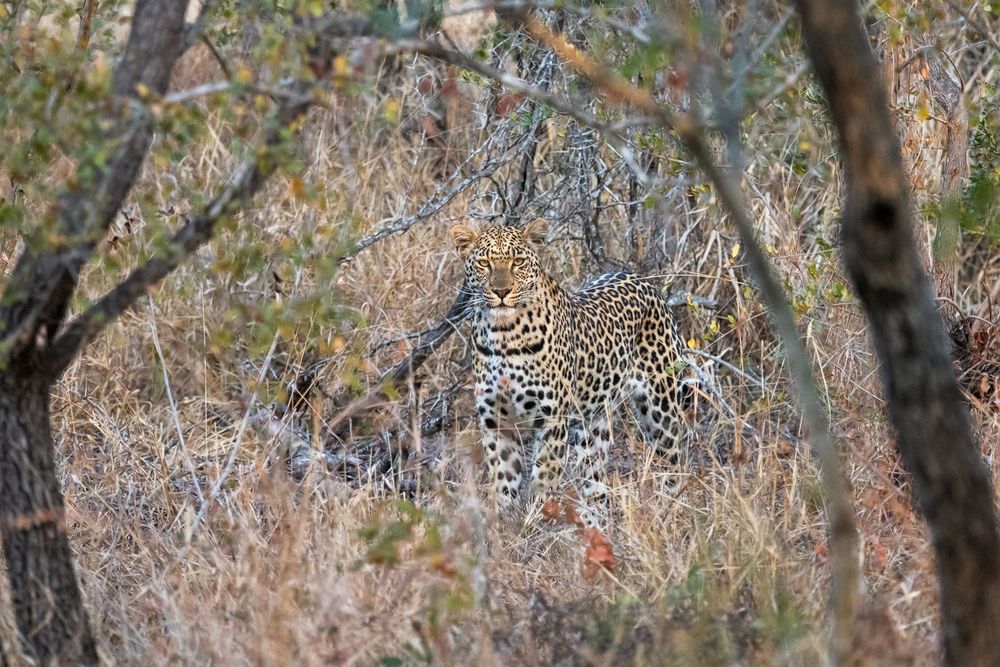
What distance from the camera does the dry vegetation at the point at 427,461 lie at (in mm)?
3707

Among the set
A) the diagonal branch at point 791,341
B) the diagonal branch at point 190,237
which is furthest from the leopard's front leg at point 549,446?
the diagonal branch at point 791,341

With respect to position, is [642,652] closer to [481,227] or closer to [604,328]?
[604,328]

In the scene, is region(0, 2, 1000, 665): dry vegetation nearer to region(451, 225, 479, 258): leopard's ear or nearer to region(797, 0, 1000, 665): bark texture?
region(797, 0, 1000, 665): bark texture

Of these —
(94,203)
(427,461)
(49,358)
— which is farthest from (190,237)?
(427,461)

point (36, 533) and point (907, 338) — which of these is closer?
point (907, 338)

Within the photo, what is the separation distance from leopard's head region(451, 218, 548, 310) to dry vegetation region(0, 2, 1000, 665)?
1.63 feet

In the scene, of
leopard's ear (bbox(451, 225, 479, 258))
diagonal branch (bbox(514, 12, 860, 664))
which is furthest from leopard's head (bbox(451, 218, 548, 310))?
diagonal branch (bbox(514, 12, 860, 664))

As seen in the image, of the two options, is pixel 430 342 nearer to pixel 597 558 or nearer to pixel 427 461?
pixel 427 461

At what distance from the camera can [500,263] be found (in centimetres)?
654

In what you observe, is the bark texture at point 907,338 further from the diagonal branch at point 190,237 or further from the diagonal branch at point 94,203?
the diagonal branch at point 94,203

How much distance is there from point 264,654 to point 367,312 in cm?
371

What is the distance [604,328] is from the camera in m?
7.07

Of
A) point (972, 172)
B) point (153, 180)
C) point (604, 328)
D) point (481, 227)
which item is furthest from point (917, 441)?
point (153, 180)

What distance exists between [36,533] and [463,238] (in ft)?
10.8
